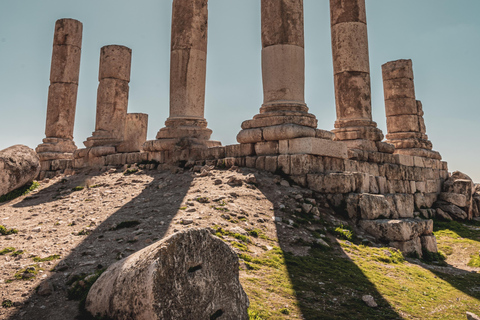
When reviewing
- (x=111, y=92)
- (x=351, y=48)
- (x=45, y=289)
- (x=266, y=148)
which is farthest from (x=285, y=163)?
(x=111, y=92)

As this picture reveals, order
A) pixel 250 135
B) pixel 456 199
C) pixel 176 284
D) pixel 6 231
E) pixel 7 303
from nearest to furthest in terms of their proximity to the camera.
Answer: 1. pixel 176 284
2. pixel 7 303
3. pixel 6 231
4. pixel 250 135
5. pixel 456 199

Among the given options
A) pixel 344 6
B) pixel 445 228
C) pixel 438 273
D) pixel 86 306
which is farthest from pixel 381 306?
pixel 344 6

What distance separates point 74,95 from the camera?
15445mm

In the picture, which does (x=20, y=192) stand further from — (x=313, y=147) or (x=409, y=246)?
(x=409, y=246)

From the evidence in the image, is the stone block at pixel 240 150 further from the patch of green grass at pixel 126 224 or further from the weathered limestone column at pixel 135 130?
the weathered limestone column at pixel 135 130

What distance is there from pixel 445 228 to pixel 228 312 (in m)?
9.49

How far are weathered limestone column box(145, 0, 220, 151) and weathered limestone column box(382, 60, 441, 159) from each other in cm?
792

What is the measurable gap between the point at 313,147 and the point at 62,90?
11422 mm

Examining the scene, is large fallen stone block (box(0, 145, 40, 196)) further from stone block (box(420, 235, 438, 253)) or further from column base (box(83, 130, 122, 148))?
stone block (box(420, 235, 438, 253))

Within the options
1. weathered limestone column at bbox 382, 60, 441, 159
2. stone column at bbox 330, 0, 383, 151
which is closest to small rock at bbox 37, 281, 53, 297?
stone column at bbox 330, 0, 383, 151

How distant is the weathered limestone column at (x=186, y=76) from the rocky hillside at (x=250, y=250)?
2.06 metres

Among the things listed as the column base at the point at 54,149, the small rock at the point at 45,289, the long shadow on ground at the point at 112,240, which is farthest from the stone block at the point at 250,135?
the column base at the point at 54,149

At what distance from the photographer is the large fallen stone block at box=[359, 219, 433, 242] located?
→ 6.87m

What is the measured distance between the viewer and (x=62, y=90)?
15133mm
